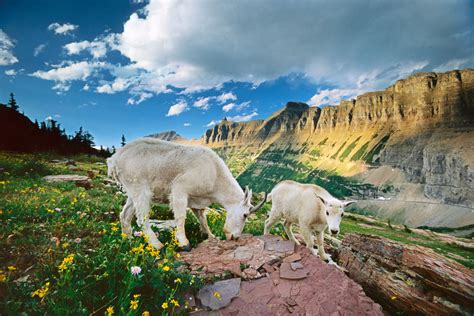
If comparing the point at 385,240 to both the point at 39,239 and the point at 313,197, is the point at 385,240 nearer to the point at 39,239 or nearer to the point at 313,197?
the point at 313,197

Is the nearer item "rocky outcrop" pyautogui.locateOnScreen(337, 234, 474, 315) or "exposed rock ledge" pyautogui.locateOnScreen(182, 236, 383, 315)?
"exposed rock ledge" pyautogui.locateOnScreen(182, 236, 383, 315)

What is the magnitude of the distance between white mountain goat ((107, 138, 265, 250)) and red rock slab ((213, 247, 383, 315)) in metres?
2.20

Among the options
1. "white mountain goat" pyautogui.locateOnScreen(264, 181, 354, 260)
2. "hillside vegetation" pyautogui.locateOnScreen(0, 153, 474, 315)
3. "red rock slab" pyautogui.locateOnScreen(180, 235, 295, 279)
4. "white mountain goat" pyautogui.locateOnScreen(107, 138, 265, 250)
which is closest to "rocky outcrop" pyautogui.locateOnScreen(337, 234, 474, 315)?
"white mountain goat" pyautogui.locateOnScreen(264, 181, 354, 260)

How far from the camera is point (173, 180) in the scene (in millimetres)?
7137

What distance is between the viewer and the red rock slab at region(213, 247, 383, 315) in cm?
458

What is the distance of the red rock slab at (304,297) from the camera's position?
15.0 feet

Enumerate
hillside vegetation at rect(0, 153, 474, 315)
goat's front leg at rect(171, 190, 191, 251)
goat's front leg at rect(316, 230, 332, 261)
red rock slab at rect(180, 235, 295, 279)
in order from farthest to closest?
1. goat's front leg at rect(316, 230, 332, 261)
2. goat's front leg at rect(171, 190, 191, 251)
3. red rock slab at rect(180, 235, 295, 279)
4. hillside vegetation at rect(0, 153, 474, 315)

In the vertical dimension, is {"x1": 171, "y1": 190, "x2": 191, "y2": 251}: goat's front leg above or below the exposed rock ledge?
above

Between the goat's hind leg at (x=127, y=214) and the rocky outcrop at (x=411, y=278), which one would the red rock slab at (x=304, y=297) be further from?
the goat's hind leg at (x=127, y=214)

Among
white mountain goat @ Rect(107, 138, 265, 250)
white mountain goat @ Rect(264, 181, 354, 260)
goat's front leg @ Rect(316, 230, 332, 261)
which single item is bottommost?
goat's front leg @ Rect(316, 230, 332, 261)

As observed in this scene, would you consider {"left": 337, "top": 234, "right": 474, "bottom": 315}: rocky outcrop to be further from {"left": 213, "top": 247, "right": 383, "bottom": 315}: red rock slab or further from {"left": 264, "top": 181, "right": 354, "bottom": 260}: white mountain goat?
{"left": 264, "top": 181, "right": 354, "bottom": 260}: white mountain goat

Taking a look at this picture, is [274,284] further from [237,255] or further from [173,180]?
[173,180]

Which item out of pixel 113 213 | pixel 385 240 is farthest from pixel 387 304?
pixel 113 213

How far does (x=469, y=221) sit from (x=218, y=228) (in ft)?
601
